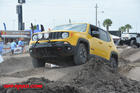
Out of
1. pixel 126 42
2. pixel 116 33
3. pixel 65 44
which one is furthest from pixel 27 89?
pixel 116 33

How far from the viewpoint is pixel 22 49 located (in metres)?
21.0

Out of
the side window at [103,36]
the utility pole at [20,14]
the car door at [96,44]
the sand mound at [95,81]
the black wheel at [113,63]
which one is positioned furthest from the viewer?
the utility pole at [20,14]

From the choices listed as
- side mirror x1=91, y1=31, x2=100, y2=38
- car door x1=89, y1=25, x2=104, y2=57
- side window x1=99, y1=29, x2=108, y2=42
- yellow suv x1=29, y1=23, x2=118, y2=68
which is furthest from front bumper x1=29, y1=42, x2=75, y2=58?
side window x1=99, y1=29, x2=108, y2=42

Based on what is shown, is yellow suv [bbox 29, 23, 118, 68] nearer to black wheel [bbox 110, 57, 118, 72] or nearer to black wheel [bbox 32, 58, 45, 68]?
black wheel [bbox 32, 58, 45, 68]

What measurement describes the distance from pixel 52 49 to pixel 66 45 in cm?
43

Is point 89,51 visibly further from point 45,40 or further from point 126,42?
point 126,42

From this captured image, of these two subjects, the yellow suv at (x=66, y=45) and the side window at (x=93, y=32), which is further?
the side window at (x=93, y=32)

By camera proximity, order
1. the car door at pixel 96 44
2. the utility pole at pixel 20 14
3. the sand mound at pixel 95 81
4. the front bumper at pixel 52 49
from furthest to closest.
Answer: the utility pole at pixel 20 14, the car door at pixel 96 44, the front bumper at pixel 52 49, the sand mound at pixel 95 81

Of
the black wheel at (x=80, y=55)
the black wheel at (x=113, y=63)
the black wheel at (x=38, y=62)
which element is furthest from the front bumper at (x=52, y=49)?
the black wheel at (x=113, y=63)

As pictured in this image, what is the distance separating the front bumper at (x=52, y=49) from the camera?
19.6ft

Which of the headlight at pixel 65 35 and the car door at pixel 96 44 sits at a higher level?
the headlight at pixel 65 35

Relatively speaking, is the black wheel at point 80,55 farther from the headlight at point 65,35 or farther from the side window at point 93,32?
the side window at point 93,32

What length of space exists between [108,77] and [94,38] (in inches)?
70.8

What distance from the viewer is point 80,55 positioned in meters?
6.28
